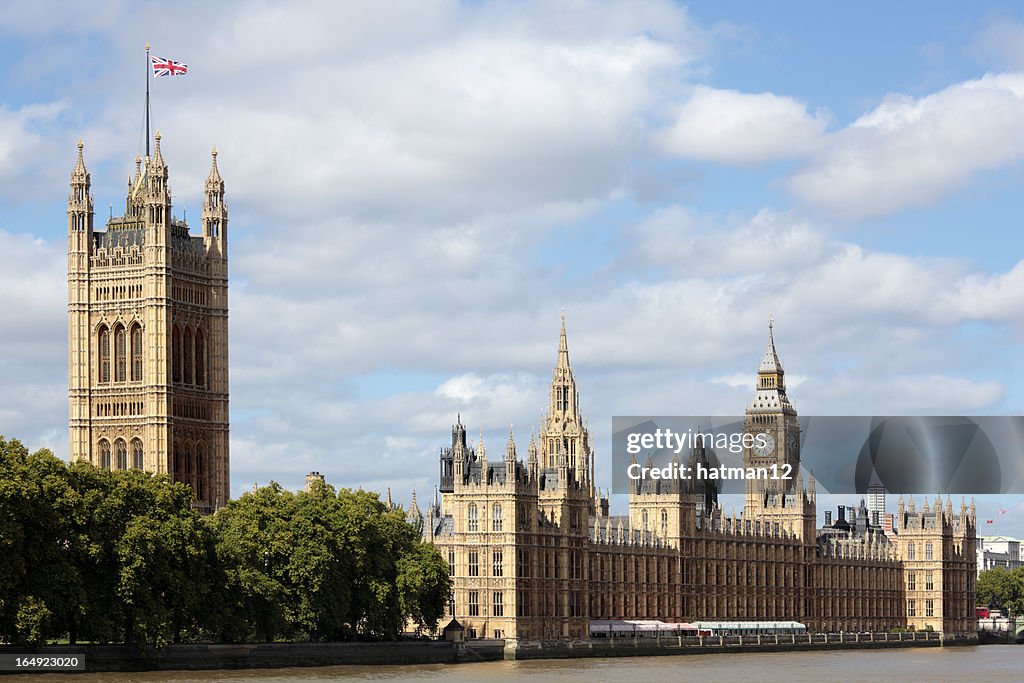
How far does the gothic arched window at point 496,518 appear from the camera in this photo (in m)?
141

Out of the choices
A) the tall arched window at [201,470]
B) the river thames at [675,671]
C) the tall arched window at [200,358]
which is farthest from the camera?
the tall arched window at [200,358]

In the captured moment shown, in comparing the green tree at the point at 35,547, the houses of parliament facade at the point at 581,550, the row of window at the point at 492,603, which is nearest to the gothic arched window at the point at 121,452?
the houses of parliament facade at the point at 581,550

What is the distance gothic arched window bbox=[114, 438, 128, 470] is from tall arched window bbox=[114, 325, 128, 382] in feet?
15.5

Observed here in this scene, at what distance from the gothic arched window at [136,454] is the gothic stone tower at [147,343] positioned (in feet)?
0.24

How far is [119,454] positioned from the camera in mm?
161000

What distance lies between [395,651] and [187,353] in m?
50.6

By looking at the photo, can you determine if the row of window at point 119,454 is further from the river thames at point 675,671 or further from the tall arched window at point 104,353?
the river thames at point 675,671

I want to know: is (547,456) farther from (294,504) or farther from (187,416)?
(294,504)

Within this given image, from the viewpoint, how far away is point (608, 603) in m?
160

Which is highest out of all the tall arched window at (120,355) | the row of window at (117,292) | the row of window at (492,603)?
the row of window at (117,292)

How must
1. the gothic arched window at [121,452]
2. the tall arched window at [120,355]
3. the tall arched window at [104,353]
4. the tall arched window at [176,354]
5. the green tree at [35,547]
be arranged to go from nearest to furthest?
the green tree at [35,547] < the gothic arched window at [121,452] < the tall arched window at [120,355] < the tall arched window at [104,353] < the tall arched window at [176,354]

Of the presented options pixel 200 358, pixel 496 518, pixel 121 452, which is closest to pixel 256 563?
pixel 496 518

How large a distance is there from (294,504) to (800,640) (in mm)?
Result: 60642

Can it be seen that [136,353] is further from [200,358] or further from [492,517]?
[492,517]
